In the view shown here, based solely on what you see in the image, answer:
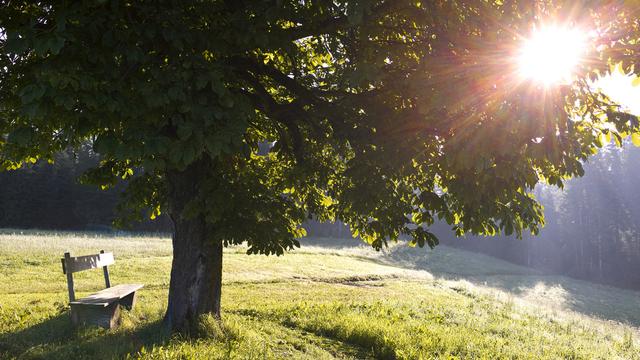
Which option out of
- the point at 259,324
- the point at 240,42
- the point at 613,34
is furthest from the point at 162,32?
the point at 259,324

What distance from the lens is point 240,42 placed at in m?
6.31

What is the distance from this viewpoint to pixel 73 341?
7.94 meters

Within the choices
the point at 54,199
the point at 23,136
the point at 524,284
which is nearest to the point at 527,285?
the point at 524,284

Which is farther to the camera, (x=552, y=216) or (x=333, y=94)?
(x=552, y=216)

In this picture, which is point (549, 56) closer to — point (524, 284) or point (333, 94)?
point (333, 94)

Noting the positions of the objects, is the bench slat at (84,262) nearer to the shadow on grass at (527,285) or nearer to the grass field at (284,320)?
the grass field at (284,320)

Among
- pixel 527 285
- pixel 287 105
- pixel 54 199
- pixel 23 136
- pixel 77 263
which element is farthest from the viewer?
pixel 54 199

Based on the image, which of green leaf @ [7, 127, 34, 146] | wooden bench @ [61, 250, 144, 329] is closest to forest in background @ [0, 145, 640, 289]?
wooden bench @ [61, 250, 144, 329]

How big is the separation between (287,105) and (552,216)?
77725 millimetres

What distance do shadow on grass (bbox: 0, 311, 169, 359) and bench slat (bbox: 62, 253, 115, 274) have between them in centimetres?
94

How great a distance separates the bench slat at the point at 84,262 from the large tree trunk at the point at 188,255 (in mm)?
2028

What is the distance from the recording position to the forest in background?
193ft

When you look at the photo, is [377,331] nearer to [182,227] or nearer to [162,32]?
[182,227]

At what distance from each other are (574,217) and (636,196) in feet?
27.1
